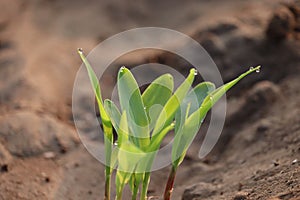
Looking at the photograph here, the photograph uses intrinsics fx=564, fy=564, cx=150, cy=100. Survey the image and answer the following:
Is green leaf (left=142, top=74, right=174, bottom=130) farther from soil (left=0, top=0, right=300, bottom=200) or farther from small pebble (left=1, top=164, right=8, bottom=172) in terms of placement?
small pebble (left=1, top=164, right=8, bottom=172)

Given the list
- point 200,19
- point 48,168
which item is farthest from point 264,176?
point 200,19

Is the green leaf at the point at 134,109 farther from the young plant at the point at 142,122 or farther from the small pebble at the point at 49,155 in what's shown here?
the small pebble at the point at 49,155

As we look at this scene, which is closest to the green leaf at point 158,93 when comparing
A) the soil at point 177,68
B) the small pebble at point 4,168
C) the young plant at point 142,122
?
the young plant at point 142,122

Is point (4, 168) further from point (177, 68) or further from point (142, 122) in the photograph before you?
point (177, 68)

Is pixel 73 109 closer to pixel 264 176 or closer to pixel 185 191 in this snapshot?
pixel 185 191

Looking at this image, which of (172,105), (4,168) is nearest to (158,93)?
(172,105)

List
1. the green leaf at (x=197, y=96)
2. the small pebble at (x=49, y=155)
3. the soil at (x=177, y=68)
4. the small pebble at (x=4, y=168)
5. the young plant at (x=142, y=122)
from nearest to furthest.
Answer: the young plant at (x=142, y=122), the green leaf at (x=197, y=96), the soil at (x=177, y=68), the small pebble at (x=4, y=168), the small pebble at (x=49, y=155)
